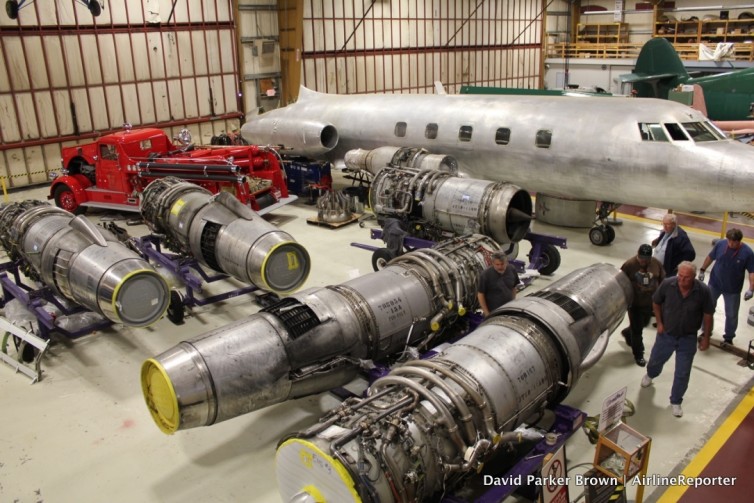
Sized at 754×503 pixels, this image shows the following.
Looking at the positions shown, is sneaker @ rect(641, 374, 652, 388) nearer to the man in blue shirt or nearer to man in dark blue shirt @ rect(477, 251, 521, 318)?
the man in blue shirt

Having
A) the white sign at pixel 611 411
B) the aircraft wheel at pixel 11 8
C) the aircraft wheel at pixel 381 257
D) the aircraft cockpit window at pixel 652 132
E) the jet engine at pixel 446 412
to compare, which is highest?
the aircraft wheel at pixel 11 8

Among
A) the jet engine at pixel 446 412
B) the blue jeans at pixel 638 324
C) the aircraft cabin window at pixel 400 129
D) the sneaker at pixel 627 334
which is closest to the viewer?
the jet engine at pixel 446 412

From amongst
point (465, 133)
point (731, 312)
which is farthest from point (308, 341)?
point (465, 133)

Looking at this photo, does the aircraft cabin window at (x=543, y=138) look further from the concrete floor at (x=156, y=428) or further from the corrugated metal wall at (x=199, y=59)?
the corrugated metal wall at (x=199, y=59)

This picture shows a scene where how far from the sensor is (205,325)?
10617 millimetres

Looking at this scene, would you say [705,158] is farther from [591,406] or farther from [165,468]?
[165,468]

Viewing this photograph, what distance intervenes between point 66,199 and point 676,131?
50.6 feet

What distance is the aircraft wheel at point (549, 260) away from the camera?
1209 centimetres

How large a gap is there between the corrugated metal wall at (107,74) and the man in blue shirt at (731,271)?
2102 centimetres

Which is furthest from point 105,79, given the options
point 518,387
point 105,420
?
point 518,387

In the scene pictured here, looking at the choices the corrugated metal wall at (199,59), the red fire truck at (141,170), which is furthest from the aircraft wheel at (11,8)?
the red fire truck at (141,170)

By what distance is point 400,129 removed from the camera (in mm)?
16734

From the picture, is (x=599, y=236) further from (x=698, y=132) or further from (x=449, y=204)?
(x=449, y=204)

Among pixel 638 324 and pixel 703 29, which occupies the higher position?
pixel 703 29
